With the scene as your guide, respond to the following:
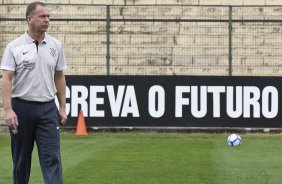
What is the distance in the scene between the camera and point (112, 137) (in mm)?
20484

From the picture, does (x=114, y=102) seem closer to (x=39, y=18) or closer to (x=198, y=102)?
(x=198, y=102)

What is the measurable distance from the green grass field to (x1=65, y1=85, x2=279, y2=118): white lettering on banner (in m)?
1.15

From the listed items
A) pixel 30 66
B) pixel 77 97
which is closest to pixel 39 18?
pixel 30 66

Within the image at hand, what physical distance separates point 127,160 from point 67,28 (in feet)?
31.7

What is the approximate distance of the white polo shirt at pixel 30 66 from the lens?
347 inches

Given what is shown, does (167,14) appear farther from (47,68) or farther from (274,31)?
(47,68)

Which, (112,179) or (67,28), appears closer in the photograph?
(112,179)

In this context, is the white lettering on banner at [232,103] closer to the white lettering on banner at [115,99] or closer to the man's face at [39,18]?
the white lettering on banner at [115,99]

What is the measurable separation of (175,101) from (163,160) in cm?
723

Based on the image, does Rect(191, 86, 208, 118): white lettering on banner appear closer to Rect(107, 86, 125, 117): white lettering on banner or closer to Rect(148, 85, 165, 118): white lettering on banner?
Rect(148, 85, 165, 118): white lettering on banner

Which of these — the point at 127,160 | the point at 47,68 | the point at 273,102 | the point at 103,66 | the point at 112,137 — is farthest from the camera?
the point at 103,66

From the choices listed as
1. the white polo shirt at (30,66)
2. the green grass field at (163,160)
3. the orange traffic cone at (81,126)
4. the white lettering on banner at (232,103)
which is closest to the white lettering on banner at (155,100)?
the green grass field at (163,160)

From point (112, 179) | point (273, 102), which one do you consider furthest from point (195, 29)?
point (112, 179)

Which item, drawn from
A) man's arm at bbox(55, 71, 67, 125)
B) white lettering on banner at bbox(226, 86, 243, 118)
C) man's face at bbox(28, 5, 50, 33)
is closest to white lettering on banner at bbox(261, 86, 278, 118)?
white lettering on banner at bbox(226, 86, 243, 118)
